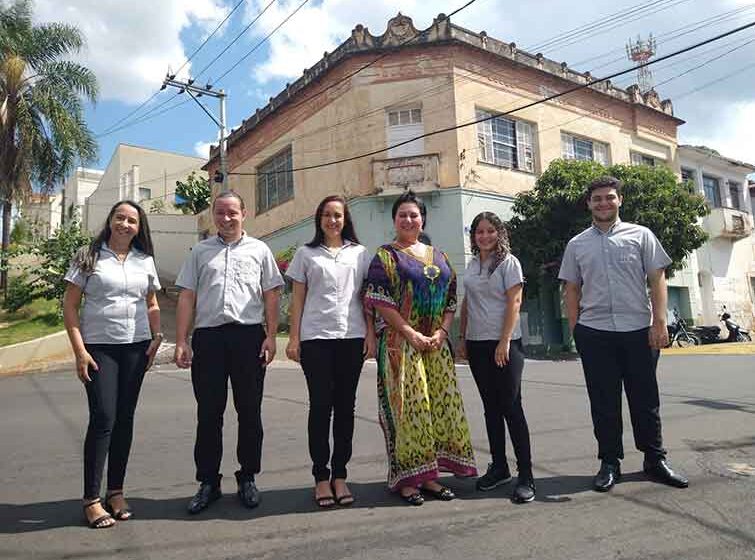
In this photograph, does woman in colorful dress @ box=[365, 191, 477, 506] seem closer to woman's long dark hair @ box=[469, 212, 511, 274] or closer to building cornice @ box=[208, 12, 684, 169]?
woman's long dark hair @ box=[469, 212, 511, 274]

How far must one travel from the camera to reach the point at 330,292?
3.55 m

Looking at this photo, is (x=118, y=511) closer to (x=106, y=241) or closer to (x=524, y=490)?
(x=106, y=241)

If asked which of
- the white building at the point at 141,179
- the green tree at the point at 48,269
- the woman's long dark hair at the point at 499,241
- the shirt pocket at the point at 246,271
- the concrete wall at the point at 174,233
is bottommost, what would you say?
the shirt pocket at the point at 246,271

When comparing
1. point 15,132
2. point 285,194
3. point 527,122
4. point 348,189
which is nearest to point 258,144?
point 285,194

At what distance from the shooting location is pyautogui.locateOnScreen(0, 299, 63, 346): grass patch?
14.6 meters

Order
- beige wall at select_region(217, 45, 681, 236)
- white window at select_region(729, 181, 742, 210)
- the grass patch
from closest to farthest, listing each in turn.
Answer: the grass patch
beige wall at select_region(217, 45, 681, 236)
white window at select_region(729, 181, 742, 210)

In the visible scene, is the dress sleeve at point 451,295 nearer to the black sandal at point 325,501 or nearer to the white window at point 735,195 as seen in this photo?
the black sandal at point 325,501

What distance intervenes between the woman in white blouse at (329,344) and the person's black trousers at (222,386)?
27cm

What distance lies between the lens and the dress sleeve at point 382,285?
139 inches

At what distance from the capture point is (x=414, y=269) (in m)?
3.58

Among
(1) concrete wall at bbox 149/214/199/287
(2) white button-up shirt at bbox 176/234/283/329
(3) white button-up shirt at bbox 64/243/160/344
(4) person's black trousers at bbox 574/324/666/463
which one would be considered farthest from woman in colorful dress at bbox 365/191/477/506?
(1) concrete wall at bbox 149/214/199/287

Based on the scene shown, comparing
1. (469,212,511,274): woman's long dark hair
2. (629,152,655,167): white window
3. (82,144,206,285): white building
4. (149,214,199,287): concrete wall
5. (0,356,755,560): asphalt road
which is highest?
(82,144,206,285): white building

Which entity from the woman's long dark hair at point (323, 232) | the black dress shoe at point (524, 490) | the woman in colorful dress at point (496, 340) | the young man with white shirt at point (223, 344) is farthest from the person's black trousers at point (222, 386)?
the black dress shoe at point (524, 490)

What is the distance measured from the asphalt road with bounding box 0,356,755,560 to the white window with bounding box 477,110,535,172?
42.8 feet
